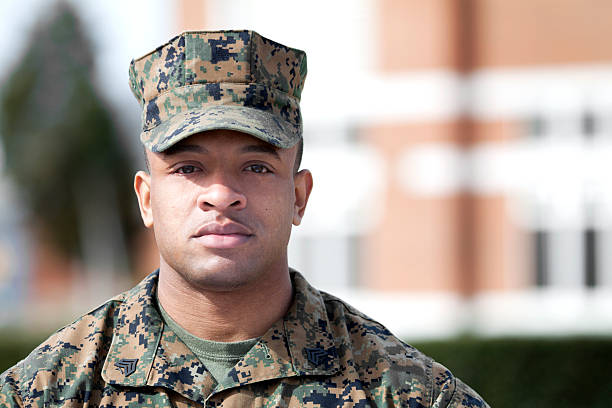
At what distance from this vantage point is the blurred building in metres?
14.9

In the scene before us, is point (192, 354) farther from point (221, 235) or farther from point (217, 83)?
point (217, 83)

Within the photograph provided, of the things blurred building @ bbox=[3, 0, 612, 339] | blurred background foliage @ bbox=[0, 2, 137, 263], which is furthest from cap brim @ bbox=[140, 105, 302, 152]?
blurred background foliage @ bbox=[0, 2, 137, 263]

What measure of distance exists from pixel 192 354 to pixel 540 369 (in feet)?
23.4

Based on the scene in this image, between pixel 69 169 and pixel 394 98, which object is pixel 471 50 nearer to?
pixel 394 98

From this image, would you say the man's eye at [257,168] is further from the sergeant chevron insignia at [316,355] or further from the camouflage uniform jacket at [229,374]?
the sergeant chevron insignia at [316,355]

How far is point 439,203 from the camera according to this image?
593 inches

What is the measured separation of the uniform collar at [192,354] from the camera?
2.70 meters

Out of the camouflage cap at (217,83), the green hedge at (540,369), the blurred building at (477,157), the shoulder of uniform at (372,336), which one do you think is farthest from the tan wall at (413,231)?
the camouflage cap at (217,83)

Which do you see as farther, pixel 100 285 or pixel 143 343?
pixel 100 285

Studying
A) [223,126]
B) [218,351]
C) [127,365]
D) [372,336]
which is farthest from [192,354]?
[223,126]

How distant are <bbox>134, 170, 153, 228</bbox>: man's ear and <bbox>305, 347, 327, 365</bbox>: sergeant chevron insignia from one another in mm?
626

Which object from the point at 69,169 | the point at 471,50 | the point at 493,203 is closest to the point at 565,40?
the point at 471,50

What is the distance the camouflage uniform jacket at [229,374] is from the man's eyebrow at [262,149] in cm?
50

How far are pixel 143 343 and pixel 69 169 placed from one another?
33604mm
